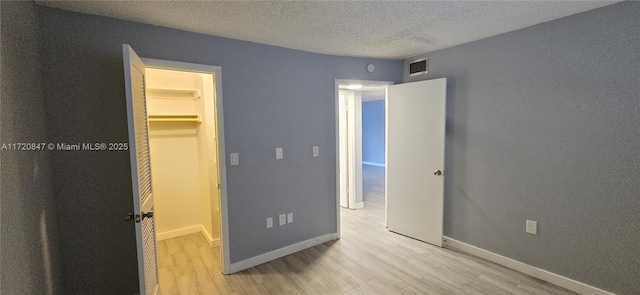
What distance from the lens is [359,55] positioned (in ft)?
11.0

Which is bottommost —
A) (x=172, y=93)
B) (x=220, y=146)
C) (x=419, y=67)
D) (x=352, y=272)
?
(x=352, y=272)

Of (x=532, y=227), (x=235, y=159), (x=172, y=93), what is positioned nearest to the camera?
(x=532, y=227)

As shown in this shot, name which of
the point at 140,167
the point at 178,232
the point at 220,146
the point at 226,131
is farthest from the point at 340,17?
the point at 178,232

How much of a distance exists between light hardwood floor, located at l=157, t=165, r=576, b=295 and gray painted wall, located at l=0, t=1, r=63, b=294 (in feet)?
3.41

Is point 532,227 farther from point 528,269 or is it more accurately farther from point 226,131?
point 226,131

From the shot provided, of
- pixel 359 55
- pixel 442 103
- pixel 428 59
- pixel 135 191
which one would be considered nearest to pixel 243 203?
pixel 135 191

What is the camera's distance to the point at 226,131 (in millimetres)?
2600

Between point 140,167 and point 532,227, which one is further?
point 532,227

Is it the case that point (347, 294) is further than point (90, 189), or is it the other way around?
point (347, 294)

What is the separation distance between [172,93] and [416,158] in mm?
3100

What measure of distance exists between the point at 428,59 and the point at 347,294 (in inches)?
106

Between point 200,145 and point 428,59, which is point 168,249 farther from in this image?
point 428,59

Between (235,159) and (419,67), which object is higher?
(419,67)

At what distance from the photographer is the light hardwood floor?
95.0 inches
